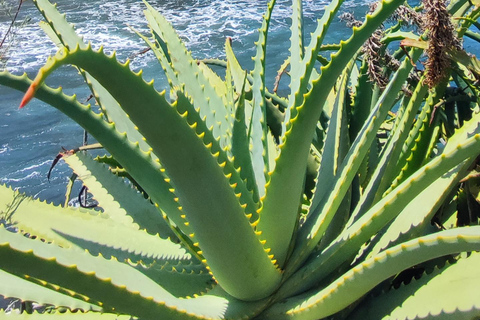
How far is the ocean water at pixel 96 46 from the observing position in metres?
5.62

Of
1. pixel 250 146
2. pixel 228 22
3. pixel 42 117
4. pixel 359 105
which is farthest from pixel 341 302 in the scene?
pixel 228 22

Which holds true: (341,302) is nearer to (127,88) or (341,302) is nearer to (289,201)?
(289,201)

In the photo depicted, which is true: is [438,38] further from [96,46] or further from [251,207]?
[96,46]

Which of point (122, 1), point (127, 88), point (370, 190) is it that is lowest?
point (122, 1)

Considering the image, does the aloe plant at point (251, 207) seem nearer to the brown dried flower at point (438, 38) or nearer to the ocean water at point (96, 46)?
the brown dried flower at point (438, 38)

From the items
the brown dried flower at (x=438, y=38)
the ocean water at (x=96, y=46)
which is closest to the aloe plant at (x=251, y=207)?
the brown dried flower at (x=438, y=38)

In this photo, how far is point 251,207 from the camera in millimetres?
971

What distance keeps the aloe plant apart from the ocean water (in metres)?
3.30

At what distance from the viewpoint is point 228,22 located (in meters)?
9.49

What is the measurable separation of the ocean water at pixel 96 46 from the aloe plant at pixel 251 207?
3305 mm

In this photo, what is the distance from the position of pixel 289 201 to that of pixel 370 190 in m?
0.22

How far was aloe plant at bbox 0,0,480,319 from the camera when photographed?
2.29 feet

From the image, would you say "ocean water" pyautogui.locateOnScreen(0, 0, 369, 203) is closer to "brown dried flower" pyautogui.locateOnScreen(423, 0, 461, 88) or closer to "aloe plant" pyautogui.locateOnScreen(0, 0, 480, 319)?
"aloe plant" pyautogui.locateOnScreen(0, 0, 480, 319)

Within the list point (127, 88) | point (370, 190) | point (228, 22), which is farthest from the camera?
point (228, 22)
